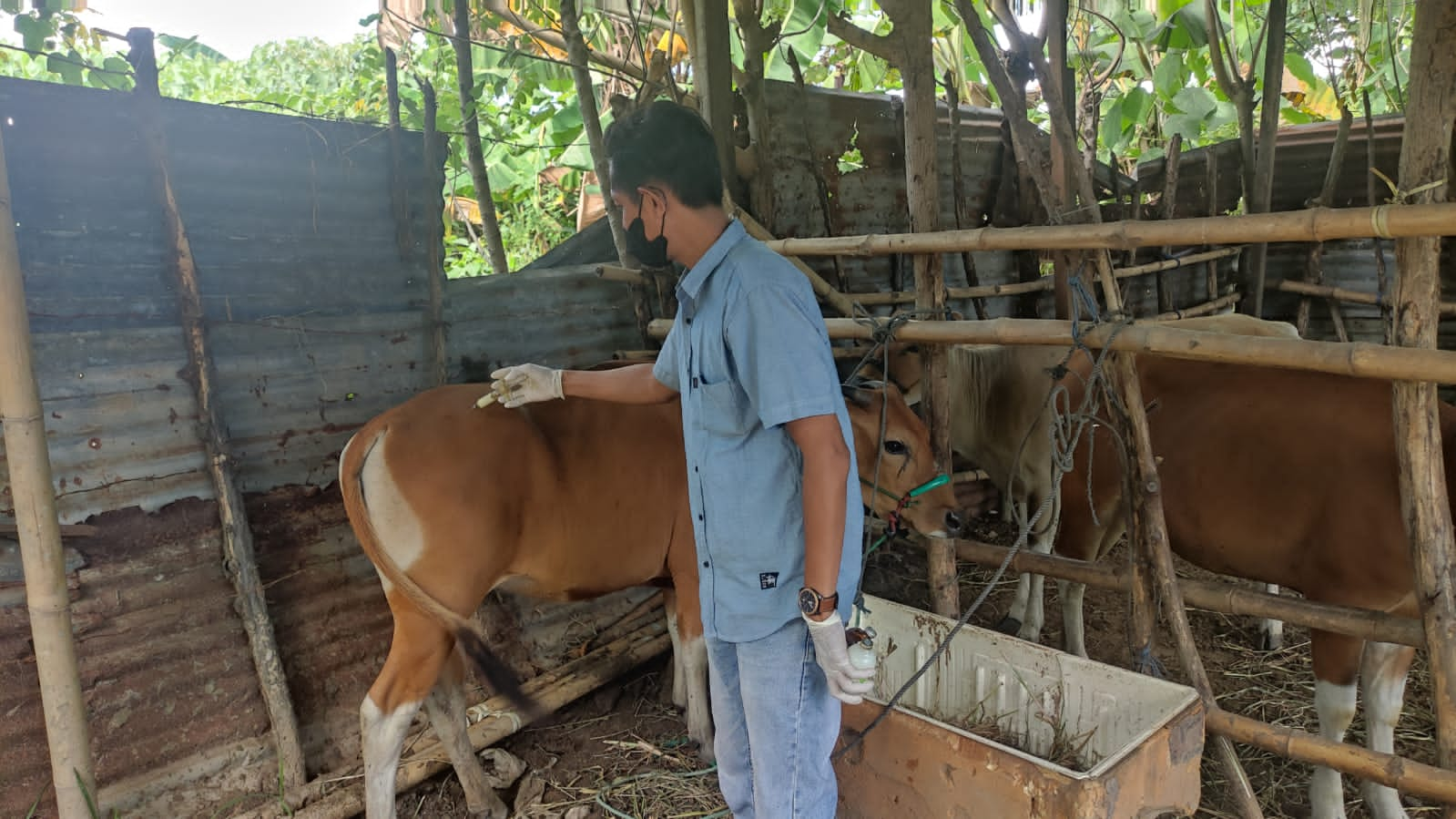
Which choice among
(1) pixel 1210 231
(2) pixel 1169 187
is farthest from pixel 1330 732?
(2) pixel 1169 187

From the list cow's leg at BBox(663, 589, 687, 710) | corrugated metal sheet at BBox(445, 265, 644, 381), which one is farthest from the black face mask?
cow's leg at BBox(663, 589, 687, 710)

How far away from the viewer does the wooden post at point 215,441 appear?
3.07 m

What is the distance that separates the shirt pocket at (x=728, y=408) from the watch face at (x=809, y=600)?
37cm

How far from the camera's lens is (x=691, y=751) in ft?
12.1

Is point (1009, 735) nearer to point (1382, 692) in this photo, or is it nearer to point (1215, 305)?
point (1382, 692)

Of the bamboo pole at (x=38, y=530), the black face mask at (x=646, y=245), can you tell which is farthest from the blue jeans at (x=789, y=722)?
the bamboo pole at (x=38, y=530)

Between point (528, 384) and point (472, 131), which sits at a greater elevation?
point (472, 131)

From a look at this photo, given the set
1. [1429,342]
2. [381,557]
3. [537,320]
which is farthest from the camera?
[537,320]

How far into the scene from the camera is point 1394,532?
2893mm

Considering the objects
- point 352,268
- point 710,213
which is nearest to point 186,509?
point 352,268

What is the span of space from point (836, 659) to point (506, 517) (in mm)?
1609

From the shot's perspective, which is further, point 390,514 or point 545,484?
point 545,484

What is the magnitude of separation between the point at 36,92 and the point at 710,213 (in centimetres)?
247

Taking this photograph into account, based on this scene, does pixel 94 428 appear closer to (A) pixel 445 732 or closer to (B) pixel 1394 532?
(A) pixel 445 732
